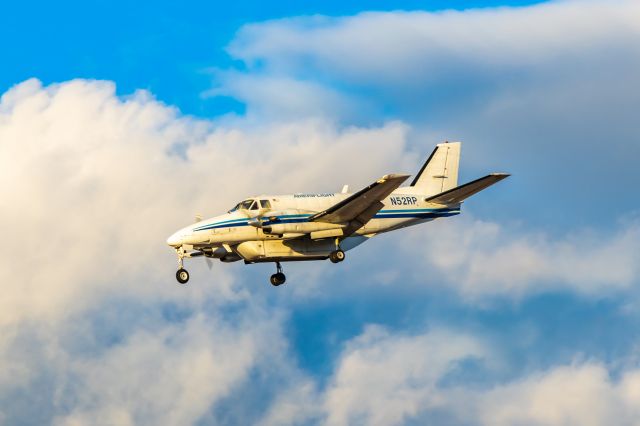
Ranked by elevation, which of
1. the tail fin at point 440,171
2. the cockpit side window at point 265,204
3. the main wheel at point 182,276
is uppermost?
the tail fin at point 440,171

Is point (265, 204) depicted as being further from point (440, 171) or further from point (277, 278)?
point (440, 171)

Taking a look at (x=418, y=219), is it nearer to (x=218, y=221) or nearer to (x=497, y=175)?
(x=497, y=175)

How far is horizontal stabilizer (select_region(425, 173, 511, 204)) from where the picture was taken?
176ft

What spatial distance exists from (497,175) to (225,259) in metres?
14.9

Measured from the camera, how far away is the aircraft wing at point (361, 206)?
5231cm

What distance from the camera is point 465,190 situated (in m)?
56.9

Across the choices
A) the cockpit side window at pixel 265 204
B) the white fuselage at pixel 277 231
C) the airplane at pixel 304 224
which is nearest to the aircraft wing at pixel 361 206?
the airplane at pixel 304 224

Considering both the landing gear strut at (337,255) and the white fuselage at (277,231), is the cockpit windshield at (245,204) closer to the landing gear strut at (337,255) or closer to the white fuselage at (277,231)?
the white fuselage at (277,231)

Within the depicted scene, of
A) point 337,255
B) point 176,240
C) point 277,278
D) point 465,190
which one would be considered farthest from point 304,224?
point 465,190

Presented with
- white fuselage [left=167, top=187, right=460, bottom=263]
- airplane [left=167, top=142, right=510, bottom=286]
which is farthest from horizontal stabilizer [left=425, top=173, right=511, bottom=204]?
white fuselage [left=167, top=187, right=460, bottom=263]

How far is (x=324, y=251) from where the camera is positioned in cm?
5669

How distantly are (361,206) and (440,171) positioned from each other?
7993mm

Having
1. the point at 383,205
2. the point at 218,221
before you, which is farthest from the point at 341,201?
the point at 218,221

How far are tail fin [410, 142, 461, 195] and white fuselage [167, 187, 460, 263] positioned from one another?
338cm
